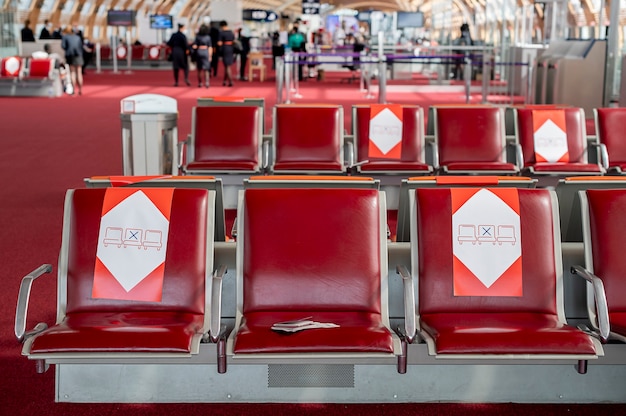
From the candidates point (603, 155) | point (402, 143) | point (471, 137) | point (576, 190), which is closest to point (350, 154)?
point (402, 143)

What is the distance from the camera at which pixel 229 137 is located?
6980mm

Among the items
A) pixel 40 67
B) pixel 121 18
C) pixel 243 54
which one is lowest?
pixel 40 67

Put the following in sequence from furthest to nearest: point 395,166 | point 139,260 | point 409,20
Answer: point 409,20, point 395,166, point 139,260

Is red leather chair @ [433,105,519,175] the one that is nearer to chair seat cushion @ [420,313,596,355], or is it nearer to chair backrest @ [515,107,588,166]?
chair backrest @ [515,107,588,166]

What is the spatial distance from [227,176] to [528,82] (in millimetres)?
9823

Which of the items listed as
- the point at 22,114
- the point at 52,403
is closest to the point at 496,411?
the point at 52,403

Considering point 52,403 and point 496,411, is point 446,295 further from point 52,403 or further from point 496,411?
point 52,403

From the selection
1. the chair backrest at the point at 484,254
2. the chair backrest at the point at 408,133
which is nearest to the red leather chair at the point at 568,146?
the chair backrest at the point at 408,133

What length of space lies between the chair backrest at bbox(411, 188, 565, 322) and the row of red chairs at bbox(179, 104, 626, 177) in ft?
11.1

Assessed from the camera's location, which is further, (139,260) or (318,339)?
(139,260)

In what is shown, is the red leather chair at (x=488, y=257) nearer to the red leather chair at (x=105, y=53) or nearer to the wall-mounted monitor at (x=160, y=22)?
the red leather chair at (x=105, y=53)

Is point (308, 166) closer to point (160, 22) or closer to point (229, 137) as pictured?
point (229, 137)

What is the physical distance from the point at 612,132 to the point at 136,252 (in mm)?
4682

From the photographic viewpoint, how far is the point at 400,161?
701 centimetres
